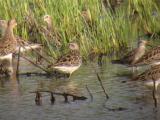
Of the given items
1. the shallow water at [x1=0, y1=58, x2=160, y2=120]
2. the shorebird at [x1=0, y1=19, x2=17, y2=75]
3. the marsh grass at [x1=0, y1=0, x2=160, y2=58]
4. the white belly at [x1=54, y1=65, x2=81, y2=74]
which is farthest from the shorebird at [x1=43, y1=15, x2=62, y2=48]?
the white belly at [x1=54, y1=65, x2=81, y2=74]

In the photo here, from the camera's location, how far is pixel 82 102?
9.56 m

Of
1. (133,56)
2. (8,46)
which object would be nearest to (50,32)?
(8,46)

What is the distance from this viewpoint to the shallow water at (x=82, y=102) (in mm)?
8844

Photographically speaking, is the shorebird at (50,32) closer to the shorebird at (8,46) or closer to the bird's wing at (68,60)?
the shorebird at (8,46)

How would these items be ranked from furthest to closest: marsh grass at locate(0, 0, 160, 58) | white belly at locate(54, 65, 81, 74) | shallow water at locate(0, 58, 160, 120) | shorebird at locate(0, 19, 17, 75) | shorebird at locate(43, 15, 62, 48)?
shorebird at locate(43, 15, 62, 48) < marsh grass at locate(0, 0, 160, 58) < shorebird at locate(0, 19, 17, 75) < white belly at locate(54, 65, 81, 74) < shallow water at locate(0, 58, 160, 120)

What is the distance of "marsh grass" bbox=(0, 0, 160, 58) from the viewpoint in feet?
44.2

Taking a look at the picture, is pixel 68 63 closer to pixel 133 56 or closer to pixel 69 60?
pixel 69 60

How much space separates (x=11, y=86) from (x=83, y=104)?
1996mm

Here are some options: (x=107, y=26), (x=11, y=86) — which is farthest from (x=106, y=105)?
(x=107, y=26)

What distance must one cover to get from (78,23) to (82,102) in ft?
14.1

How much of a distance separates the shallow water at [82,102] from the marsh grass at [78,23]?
1363 millimetres

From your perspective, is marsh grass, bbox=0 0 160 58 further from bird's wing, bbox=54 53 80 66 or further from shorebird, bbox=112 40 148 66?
shorebird, bbox=112 40 148 66

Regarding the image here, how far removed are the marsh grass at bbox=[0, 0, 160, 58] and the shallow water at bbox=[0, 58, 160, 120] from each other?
1.36m

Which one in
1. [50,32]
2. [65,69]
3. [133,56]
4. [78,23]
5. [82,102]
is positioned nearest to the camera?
[82,102]
